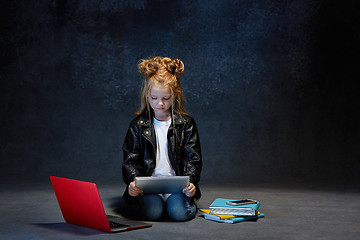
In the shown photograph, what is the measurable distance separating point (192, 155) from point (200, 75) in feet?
7.41

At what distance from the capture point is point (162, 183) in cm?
275

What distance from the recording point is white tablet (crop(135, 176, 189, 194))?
8.97ft

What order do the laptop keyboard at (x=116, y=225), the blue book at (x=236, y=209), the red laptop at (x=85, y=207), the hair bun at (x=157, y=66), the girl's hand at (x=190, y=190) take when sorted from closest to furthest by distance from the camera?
the red laptop at (x=85, y=207), the laptop keyboard at (x=116, y=225), the girl's hand at (x=190, y=190), the blue book at (x=236, y=209), the hair bun at (x=157, y=66)

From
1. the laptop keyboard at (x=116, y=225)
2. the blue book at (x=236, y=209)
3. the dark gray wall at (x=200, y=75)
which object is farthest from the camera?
the dark gray wall at (x=200, y=75)

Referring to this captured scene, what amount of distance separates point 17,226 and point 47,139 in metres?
2.30

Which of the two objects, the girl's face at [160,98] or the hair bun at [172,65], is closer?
the girl's face at [160,98]

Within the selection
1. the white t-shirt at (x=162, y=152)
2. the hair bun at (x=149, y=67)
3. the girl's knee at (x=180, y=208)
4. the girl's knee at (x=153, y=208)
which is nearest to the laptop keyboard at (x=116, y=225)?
the girl's knee at (x=153, y=208)

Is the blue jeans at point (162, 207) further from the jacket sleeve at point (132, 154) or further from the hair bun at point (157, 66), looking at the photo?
the hair bun at point (157, 66)

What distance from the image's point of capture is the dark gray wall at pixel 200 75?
5066mm

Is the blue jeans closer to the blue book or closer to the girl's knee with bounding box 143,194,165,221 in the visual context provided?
the girl's knee with bounding box 143,194,165,221

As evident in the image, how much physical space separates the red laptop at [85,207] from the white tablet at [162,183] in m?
0.22

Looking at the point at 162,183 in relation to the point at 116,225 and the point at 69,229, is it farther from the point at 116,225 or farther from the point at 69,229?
the point at 69,229

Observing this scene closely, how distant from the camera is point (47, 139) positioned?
5.05m

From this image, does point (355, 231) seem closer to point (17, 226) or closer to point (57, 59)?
point (17, 226)
